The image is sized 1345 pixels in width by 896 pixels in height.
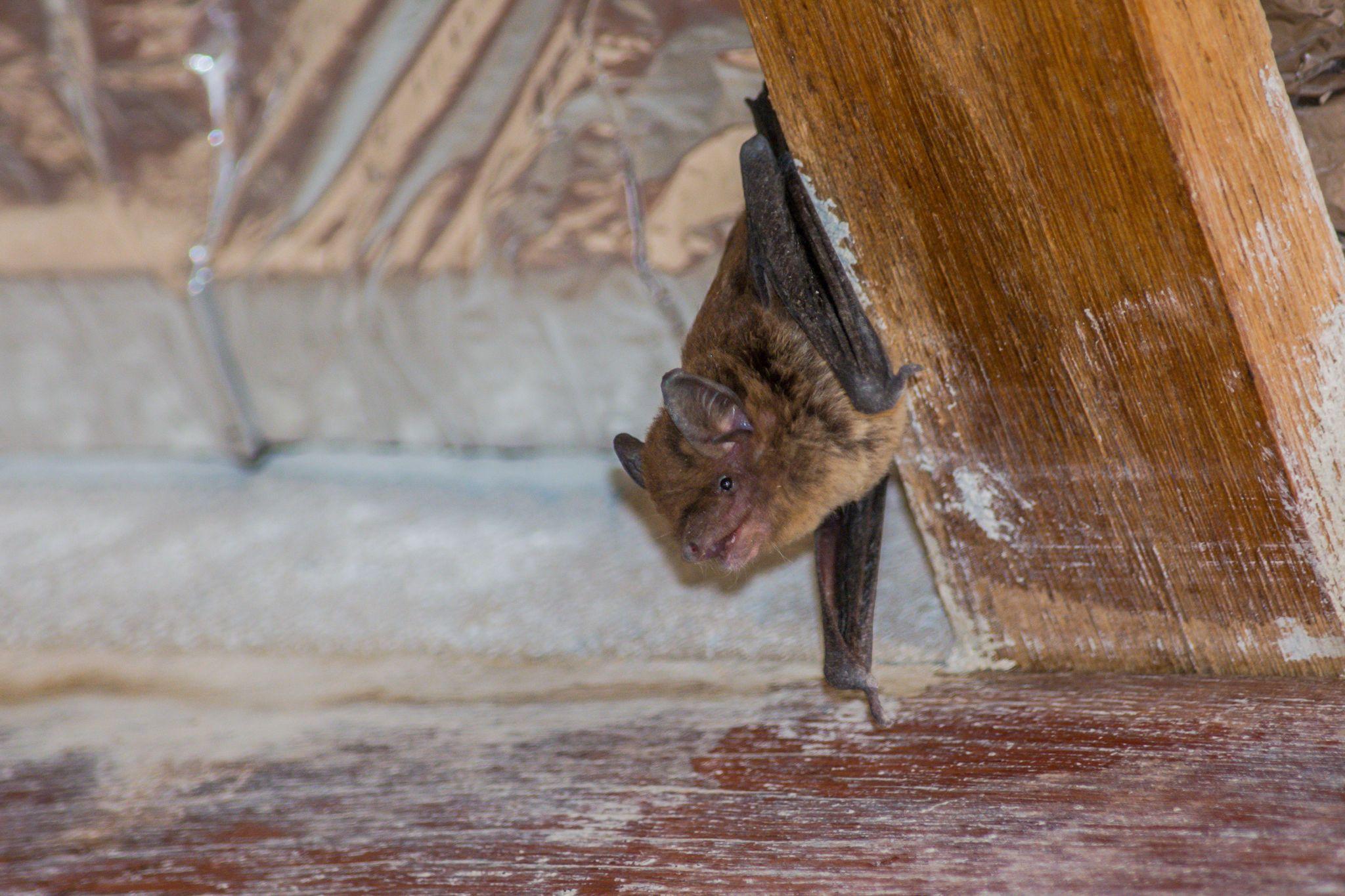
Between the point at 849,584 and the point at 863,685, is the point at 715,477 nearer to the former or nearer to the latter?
the point at 849,584

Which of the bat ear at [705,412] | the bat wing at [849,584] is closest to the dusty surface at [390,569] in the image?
the bat wing at [849,584]

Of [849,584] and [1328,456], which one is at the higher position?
[1328,456]

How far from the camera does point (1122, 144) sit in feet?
4.96

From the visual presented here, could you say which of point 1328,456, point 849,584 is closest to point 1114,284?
point 1328,456

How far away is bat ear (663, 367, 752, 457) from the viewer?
2.05m

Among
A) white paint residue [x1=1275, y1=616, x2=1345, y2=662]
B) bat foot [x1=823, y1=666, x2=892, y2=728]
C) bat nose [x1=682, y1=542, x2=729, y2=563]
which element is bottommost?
white paint residue [x1=1275, y1=616, x2=1345, y2=662]

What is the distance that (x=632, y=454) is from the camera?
2428 millimetres

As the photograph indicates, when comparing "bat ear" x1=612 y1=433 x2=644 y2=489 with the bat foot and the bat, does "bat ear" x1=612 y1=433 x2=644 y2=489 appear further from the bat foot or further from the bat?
the bat foot

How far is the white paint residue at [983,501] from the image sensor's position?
2053mm

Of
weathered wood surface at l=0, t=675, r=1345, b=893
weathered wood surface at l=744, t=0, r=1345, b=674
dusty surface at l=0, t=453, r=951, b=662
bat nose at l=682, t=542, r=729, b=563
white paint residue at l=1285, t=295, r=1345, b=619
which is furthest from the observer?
dusty surface at l=0, t=453, r=951, b=662

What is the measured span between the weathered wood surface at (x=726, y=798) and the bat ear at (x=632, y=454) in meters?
0.49

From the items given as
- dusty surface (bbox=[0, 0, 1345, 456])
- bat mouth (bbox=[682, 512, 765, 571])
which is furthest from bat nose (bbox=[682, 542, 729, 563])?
dusty surface (bbox=[0, 0, 1345, 456])

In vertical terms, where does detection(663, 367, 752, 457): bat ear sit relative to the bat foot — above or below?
above

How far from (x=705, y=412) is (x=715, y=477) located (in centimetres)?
18
